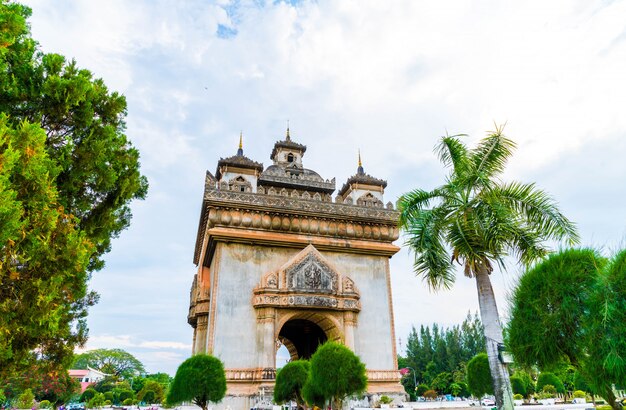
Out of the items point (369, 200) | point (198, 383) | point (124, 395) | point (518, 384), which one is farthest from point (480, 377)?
point (124, 395)

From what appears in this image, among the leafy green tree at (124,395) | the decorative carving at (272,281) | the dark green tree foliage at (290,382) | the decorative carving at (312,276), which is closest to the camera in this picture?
the dark green tree foliage at (290,382)

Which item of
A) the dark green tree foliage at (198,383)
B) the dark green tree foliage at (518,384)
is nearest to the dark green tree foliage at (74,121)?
the dark green tree foliage at (198,383)

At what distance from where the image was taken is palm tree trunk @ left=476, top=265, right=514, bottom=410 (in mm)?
9375

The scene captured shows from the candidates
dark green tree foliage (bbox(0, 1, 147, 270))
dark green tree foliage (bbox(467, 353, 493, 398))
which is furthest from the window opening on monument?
dark green tree foliage (bbox(0, 1, 147, 270))

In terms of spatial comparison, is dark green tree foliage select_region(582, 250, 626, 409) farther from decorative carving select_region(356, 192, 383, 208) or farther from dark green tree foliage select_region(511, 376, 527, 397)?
dark green tree foliage select_region(511, 376, 527, 397)

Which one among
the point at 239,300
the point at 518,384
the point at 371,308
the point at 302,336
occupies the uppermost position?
the point at 239,300

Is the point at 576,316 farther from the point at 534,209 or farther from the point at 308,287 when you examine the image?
the point at 308,287

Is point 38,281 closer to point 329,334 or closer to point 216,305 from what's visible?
point 216,305

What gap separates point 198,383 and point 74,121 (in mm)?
8077

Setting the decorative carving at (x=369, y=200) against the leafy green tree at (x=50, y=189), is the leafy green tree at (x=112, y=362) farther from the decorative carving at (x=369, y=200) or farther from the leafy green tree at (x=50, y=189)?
the leafy green tree at (x=50, y=189)

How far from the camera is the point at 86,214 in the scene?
9.16 metres

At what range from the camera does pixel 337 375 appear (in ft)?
35.9

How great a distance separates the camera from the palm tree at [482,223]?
10.0 meters

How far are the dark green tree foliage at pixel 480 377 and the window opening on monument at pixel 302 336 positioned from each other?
24.7 feet
